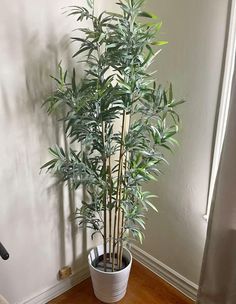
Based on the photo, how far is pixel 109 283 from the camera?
189 centimetres

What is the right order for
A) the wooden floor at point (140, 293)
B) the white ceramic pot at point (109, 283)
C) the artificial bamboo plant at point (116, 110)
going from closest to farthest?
the artificial bamboo plant at point (116, 110) < the white ceramic pot at point (109, 283) < the wooden floor at point (140, 293)

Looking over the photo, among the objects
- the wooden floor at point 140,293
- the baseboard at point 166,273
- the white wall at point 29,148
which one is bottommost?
the wooden floor at point 140,293

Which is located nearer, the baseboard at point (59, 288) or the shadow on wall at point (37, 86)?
the shadow on wall at point (37, 86)

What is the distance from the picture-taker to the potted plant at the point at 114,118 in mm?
1419

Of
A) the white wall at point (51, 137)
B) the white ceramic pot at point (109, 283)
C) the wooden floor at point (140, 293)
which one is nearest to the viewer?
the white wall at point (51, 137)

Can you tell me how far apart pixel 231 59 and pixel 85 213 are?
44.5 inches

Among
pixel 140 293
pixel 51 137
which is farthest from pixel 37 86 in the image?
pixel 140 293

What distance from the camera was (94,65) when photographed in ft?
5.03

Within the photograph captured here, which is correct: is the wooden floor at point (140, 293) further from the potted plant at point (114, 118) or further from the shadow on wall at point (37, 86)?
the shadow on wall at point (37, 86)

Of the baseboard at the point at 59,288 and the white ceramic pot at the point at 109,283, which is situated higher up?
the white ceramic pot at the point at 109,283

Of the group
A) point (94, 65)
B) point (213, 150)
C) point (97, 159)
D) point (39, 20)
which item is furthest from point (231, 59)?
point (39, 20)

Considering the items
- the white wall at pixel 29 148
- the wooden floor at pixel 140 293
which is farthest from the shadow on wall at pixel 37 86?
the wooden floor at pixel 140 293

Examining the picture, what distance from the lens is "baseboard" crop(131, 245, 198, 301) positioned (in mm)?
2014

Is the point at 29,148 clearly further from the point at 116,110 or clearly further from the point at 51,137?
the point at 116,110
